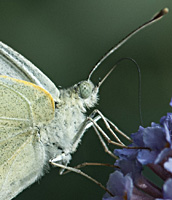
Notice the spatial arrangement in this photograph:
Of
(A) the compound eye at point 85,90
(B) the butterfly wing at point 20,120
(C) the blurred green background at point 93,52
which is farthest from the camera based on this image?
(C) the blurred green background at point 93,52

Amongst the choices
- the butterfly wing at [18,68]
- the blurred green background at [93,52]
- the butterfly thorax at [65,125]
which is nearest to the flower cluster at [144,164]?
the butterfly thorax at [65,125]

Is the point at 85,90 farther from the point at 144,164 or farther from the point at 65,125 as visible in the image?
the point at 144,164

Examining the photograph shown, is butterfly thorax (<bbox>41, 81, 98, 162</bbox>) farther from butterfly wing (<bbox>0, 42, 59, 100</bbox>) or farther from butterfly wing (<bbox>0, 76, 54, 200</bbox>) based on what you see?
butterfly wing (<bbox>0, 42, 59, 100</bbox>)

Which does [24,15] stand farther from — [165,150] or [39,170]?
[165,150]

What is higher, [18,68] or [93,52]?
[18,68]

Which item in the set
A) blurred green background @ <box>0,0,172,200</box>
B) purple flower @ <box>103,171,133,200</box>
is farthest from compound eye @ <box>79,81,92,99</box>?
blurred green background @ <box>0,0,172,200</box>

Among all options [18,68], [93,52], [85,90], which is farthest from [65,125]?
[93,52]

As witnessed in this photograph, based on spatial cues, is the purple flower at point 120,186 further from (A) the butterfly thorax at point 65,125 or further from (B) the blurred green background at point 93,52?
(B) the blurred green background at point 93,52
